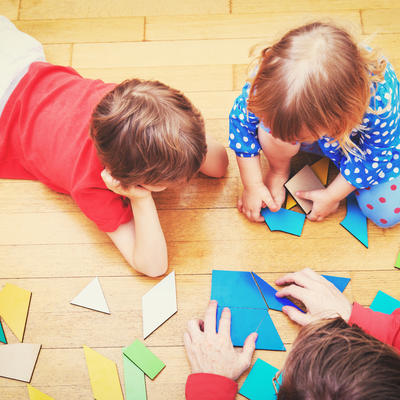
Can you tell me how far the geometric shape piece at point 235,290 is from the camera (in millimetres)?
1063

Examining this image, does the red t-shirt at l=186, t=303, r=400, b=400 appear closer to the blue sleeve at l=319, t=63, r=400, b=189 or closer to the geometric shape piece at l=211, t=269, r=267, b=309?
the geometric shape piece at l=211, t=269, r=267, b=309

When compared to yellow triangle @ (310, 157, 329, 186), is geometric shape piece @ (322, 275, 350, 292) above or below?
below

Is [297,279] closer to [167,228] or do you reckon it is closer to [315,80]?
[167,228]

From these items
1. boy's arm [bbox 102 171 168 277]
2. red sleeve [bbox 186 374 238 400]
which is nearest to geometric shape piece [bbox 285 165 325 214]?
boy's arm [bbox 102 171 168 277]

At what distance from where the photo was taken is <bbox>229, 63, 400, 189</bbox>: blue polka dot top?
0.88 m

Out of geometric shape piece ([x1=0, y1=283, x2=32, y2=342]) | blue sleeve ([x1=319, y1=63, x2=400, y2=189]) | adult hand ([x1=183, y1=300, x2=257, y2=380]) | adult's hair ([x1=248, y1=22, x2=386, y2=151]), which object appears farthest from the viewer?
geometric shape piece ([x1=0, y1=283, x2=32, y2=342])

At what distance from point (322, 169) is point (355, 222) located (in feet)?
0.54

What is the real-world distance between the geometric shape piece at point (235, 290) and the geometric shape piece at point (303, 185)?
0.76ft

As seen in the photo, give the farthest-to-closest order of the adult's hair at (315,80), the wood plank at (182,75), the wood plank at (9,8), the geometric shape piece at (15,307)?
1. the wood plank at (9,8)
2. the wood plank at (182,75)
3. the geometric shape piece at (15,307)
4. the adult's hair at (315,80)

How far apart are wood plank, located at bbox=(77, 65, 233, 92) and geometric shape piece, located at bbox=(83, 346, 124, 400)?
0.77 meters

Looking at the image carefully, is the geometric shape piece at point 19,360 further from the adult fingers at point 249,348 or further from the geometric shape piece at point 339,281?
the geometric shape piece at point 339,281

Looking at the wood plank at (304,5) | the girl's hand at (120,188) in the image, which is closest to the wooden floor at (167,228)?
the wood plank at (304,5)

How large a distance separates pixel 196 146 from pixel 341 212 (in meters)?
0.51

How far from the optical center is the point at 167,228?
3.77ft
